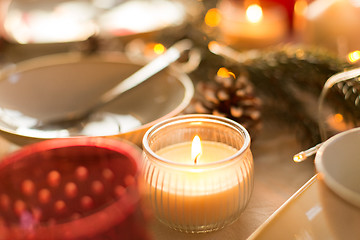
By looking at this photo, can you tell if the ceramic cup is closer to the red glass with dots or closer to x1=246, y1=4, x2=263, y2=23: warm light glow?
the red glass with dots

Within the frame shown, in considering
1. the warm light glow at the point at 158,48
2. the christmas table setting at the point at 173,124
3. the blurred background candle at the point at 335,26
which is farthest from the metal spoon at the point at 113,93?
the blurred background candle at the point at 335,26

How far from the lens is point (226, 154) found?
369mm

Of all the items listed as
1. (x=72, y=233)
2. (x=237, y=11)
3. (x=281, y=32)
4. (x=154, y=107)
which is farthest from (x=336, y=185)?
(x=237, y=11)

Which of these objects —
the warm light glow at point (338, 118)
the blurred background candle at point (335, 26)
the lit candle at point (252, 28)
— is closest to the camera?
the warm light glow at point (338, 118)

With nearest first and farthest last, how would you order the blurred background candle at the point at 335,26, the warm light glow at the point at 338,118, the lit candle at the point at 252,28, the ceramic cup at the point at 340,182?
the ceramic cup at the point at 340,182, the warm light glow at the point at 338,118, the blurred background candle at the point at 335,26, the lit candle at the point at 252,28

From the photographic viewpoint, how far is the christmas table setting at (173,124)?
27cm

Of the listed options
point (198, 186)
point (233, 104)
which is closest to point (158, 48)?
point (233, 104)

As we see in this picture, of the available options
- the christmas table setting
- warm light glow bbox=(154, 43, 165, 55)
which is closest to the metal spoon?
the christmas table setting

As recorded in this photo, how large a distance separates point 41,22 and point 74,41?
151mm

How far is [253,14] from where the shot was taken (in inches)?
32.7

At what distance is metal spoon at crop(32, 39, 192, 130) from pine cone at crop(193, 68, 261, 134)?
9 centimetres

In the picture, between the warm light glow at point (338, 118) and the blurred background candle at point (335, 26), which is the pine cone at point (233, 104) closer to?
the warm light glow at point (338, 118)

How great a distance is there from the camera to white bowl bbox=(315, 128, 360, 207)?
0.94 feet

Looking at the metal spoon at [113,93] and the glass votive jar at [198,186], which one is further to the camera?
the metal spoon at [113,93]
